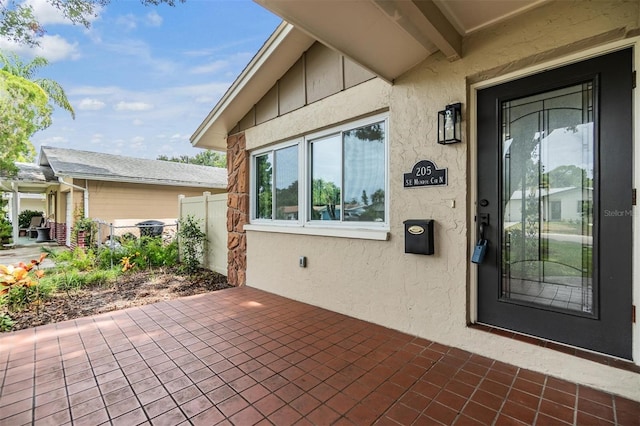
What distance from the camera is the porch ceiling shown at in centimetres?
224

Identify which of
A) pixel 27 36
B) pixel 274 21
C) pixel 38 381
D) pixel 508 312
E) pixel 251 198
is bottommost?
pixel 38 381

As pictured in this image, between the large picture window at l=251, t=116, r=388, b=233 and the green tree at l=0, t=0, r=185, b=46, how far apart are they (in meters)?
2.81

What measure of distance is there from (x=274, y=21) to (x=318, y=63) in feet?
3.08

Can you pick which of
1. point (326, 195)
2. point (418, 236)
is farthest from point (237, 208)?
point (418, 236)

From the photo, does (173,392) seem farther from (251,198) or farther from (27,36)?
(27,36)

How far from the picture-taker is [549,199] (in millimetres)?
2494

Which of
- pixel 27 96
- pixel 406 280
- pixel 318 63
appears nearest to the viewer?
pixel 406 280

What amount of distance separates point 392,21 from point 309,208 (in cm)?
271

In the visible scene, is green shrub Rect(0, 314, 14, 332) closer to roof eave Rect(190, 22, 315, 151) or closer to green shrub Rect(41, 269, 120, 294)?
green shrub Rect(41, 269, 120, 294)

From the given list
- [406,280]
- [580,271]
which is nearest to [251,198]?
[406,280]

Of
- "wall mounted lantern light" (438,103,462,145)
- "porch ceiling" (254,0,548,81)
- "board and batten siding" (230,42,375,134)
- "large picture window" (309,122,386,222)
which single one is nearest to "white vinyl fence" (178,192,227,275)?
"board and batten siding" (230,42,375,134)

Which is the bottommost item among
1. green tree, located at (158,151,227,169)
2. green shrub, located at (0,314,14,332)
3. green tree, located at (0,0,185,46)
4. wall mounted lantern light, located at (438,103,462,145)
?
green shrub, located at (0,314,14,332)

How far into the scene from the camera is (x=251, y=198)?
5559 mm

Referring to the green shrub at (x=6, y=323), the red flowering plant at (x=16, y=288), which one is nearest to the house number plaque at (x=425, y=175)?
the green shrub at (x=6, y=323)
